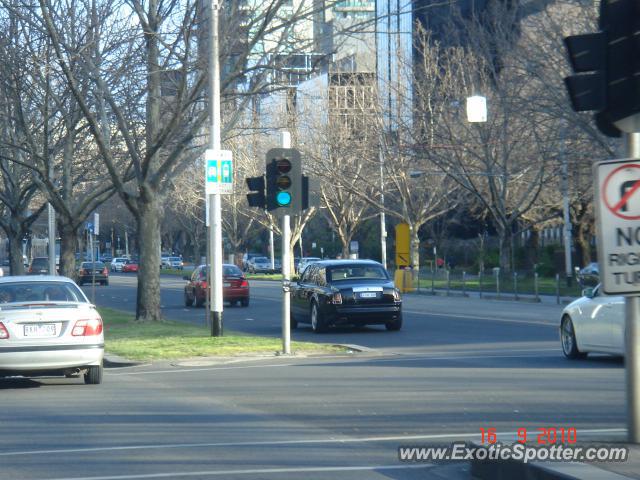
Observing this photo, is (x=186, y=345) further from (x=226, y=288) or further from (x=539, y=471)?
(x=226, y=288)

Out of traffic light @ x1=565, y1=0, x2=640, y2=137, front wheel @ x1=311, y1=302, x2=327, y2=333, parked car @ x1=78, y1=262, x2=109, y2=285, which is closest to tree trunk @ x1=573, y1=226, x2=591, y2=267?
parked car @ x1=78, y1=262, x2=109, y2=285

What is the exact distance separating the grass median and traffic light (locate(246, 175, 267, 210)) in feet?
8.90

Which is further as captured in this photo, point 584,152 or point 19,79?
point 584,152

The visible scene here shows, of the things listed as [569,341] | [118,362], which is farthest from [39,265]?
[569,341]

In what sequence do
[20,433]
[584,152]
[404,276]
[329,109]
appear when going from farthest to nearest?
[329,109], [404,276], [584,152], [20,433]

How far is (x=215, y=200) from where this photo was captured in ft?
69.3

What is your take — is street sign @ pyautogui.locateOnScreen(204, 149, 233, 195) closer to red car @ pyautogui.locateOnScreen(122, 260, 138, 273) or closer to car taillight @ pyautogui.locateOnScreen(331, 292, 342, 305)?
car taillight @ pyautogui.locateOnScreen(331, 292, 342, 305)

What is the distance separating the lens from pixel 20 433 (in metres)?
10.5

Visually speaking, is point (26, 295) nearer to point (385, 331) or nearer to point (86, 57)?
point (86, 57)

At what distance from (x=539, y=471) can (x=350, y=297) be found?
56.1 feet

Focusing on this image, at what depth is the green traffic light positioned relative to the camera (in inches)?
701

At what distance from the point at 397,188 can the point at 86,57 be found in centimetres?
3533

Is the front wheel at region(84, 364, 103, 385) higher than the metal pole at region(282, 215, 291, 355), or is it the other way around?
the metal pole at region(282, 215, 291, 355)

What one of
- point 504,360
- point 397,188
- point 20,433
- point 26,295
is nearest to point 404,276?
point 397,188
